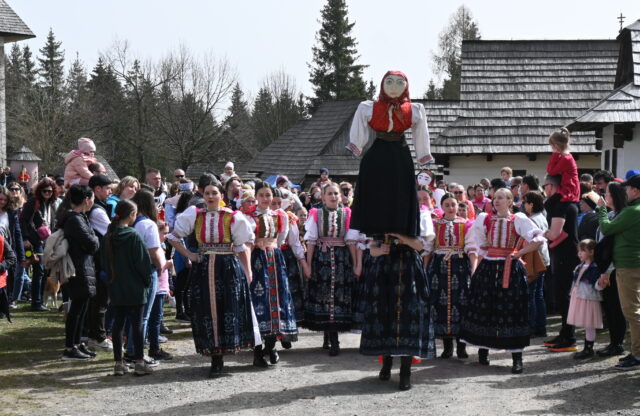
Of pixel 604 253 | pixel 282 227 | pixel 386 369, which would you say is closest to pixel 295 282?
pixel 282 227

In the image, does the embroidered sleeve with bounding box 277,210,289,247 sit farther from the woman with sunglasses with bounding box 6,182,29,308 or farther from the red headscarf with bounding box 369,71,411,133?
the woman with sunglasses with bounding box 6,182,29,308

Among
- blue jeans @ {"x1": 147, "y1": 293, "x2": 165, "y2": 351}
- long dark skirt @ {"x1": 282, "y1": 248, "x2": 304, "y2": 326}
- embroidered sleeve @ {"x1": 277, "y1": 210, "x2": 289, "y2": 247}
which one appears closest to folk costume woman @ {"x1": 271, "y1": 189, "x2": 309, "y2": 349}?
long dark skirt @ {"x1": 282, "y1": 248, "x2": 304, "y2": 326}

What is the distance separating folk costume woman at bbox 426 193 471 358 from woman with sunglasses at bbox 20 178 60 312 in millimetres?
6361

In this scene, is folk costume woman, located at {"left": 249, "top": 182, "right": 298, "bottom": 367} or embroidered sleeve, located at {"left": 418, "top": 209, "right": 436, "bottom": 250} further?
folk costume woman, located at {"left": 249, "top": 182, "right": 298, "bottom": 367}

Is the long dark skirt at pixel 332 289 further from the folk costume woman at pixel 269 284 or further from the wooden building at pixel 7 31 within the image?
the wooden building at pixel 7 31

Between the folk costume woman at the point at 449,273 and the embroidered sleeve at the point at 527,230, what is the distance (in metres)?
0.75

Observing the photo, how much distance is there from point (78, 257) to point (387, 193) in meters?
3.54

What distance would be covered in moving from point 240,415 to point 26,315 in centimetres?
652

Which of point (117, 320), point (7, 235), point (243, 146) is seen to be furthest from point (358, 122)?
point (243, 146)

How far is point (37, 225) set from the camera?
39.9ft

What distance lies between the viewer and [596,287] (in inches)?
337

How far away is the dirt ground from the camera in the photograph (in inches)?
259

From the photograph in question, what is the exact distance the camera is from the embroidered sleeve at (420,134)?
286 inches

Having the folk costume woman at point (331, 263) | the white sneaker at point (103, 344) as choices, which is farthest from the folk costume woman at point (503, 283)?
the white sneaker at point (103, 344)
